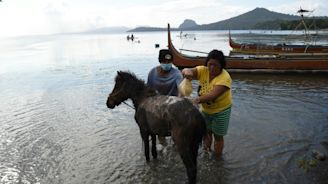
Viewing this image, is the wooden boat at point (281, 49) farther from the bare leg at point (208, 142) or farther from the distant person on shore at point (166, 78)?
the distant person on shore at point (166, 78)

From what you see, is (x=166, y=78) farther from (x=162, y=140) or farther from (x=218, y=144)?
(x=162, y=140)

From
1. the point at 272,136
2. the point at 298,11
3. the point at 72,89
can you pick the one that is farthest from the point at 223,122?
the point at 298,11

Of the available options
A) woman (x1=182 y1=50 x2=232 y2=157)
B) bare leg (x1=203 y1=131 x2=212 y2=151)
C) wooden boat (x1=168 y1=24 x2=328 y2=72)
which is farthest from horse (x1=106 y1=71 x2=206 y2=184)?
wooden boat (x1=168 y1=24 x2=328 y2=72)

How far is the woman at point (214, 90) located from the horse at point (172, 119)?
362 mm

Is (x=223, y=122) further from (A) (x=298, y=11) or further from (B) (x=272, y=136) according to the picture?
(A) (x=298, y=11)

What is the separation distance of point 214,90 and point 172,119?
86cm

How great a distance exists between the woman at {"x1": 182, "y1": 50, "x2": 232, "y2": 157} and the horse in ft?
1.19

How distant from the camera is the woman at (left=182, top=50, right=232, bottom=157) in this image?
4.97m

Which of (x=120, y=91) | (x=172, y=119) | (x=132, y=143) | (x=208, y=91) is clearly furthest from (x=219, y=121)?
(x=132, y=143)

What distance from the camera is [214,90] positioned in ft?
16.3

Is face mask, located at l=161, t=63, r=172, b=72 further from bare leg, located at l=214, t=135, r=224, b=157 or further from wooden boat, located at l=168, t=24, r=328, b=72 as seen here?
wooden boat, located at l=168, t=24, r=328, b=72

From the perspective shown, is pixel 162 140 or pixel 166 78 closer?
pixel 166 78

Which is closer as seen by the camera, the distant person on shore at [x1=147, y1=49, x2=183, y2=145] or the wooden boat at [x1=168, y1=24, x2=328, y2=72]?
the distant person on shore at [x1=147, y1=49, x2=183, y2=145]

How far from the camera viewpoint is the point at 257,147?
7.28 meters
